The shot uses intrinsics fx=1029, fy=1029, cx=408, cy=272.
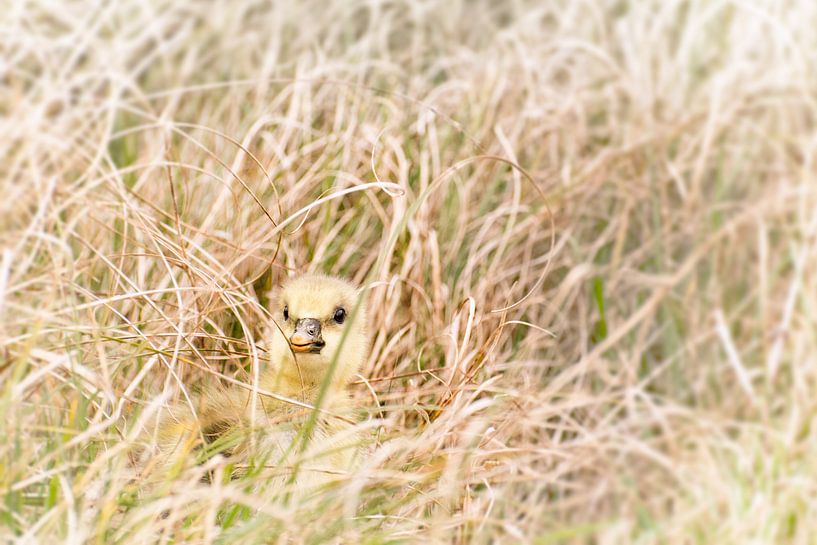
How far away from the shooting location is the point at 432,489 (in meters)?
1.81

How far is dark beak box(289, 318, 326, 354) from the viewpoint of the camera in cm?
178

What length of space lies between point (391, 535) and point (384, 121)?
45.1 inches

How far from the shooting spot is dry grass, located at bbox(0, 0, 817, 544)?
1763mm

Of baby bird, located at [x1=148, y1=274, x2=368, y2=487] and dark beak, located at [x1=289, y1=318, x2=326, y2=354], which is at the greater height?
dark beak, located at [x1=289, y1=318, x2=326, y2=354]

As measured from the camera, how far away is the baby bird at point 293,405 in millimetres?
1735

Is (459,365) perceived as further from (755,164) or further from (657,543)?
(755,164)

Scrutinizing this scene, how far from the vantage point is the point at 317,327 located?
1822 mm

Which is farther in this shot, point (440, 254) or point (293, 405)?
point (440, 254)

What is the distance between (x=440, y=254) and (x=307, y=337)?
487 millimetres

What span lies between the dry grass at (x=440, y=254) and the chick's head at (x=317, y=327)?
7cm

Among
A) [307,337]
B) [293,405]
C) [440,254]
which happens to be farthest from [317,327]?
[440,254]

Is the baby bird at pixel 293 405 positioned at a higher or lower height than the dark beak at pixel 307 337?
lower

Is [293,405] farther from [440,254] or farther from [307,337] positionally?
[440,254]

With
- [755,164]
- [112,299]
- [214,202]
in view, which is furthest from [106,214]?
[755,164]
